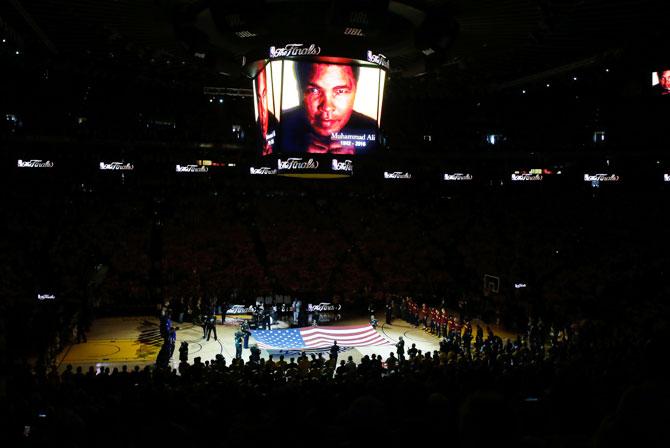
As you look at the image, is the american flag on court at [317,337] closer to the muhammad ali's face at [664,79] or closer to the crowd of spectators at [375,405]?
the crowd of spectators at [375,405]

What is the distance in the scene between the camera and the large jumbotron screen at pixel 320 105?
14.9 m

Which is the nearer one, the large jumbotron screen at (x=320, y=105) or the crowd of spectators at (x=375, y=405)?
the crowd of spectators at (x=375, y=405)

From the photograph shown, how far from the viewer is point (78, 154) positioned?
36.9 metres

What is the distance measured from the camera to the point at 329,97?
49.6 feet

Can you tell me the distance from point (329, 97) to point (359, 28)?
2.33m

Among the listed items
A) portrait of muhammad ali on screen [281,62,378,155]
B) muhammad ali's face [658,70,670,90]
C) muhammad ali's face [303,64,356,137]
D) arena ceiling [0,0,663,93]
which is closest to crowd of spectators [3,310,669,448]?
portrait of muhammad ali on screen [281,62,378,155]

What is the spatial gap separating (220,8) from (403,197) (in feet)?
95.8

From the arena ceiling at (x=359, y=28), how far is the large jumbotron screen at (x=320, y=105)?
2.81 ft

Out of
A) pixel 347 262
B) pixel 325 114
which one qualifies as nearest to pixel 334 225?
pixel 347 262

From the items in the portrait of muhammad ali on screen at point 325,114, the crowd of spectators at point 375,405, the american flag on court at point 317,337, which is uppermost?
the portrait of muhammad ali on screen at point 325,114

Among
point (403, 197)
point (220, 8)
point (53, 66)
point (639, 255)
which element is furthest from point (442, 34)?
point (403, 197)

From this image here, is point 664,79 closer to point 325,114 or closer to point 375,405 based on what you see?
point 325,114

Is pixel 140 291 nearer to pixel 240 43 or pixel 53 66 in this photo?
pixel 53 66

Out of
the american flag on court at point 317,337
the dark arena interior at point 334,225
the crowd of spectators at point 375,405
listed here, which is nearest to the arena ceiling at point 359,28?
the dark arena interior at point 334,225
